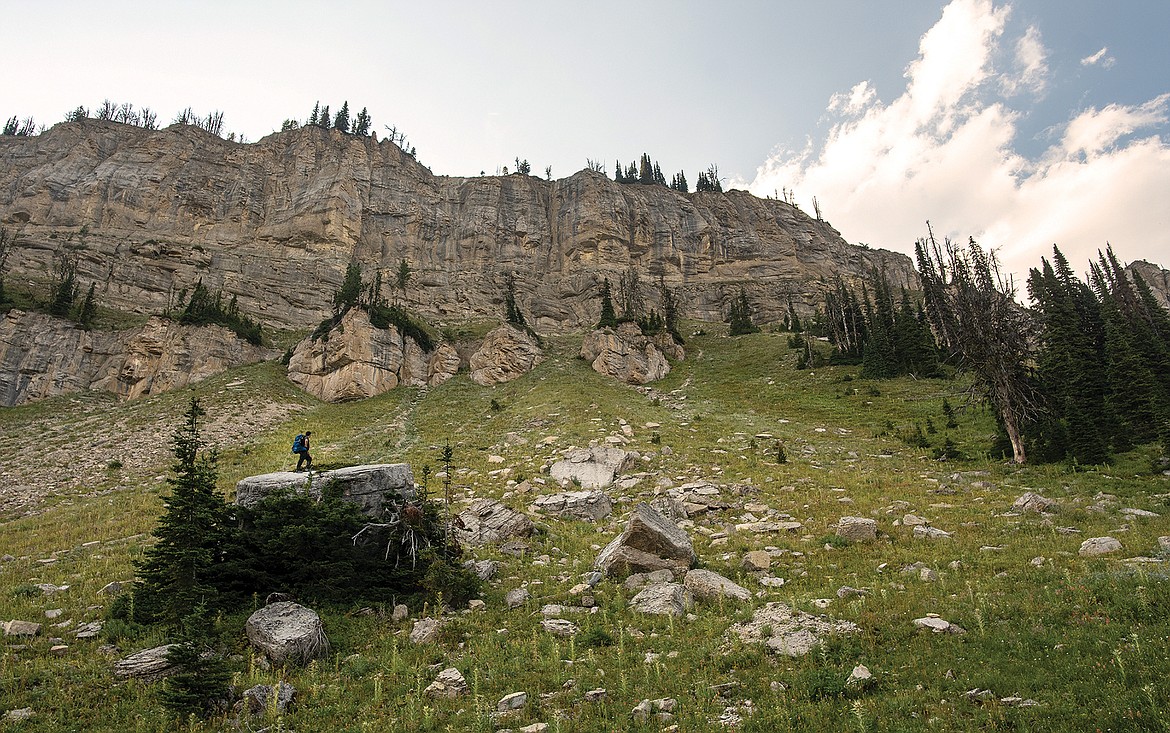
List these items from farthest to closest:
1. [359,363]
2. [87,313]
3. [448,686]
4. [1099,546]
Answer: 1. [87,313]
2. [359,363]
3. [1099,546]
4. [448,686]

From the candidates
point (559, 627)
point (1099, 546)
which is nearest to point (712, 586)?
point (559, 627)

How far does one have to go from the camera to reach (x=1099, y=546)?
11.9 meters

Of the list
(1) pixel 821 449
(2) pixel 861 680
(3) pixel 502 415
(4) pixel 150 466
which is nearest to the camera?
(2) pixel 861 680

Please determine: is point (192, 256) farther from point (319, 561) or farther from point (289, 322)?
point (319, 561)

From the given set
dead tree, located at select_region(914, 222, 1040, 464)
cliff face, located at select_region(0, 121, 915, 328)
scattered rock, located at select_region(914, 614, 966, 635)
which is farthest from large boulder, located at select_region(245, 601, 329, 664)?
cliff face, located at select_region(0, 121, 915, 328)

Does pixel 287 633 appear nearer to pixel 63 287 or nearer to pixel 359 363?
pixel 359 363

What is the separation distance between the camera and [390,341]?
192 feet

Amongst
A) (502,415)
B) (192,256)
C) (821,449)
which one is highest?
(192,256)

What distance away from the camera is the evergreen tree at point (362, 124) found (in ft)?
418

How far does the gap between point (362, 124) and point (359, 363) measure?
103 metres

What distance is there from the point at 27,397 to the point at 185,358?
14.5 m

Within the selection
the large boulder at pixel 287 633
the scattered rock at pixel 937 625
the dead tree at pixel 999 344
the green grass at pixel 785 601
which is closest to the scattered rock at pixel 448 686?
the green grass at pixel 785 601

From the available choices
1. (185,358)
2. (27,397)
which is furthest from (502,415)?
(27,397)

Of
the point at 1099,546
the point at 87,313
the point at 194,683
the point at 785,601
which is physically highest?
the point at 87,313
